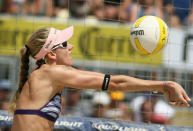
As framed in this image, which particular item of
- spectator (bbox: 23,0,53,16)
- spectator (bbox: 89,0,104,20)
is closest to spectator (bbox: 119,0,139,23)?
spectator (bbox: 89,0,104,20)

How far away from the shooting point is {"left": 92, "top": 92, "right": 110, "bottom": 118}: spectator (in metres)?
5.66

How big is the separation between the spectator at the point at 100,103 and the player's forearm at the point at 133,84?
9.48 ft

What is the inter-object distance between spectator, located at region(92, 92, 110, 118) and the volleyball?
1.97 metres

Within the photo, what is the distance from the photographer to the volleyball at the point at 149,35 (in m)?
3.70

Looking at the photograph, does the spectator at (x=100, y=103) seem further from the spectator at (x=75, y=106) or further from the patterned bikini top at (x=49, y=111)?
the patterned bikini top at (x=49, y=111)

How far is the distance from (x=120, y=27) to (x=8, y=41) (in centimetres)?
159

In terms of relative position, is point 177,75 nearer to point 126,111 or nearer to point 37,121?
point 126,111

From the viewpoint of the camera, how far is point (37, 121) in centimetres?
279

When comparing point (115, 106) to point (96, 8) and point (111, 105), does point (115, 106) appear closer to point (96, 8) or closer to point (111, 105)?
point (111, 105)

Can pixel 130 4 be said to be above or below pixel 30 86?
above

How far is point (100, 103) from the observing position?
19.2ft

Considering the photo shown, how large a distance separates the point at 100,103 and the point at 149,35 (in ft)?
7.62

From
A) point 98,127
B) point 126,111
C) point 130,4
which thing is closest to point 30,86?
point 98,127

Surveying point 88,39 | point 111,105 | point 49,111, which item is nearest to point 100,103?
point 111,105
